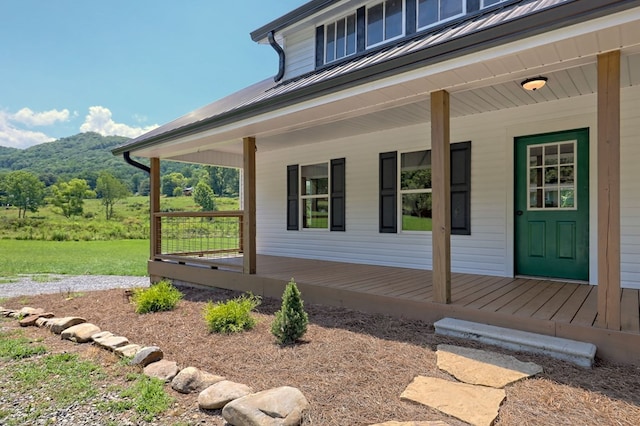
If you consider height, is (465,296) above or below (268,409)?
above

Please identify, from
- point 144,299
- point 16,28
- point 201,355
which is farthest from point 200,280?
point 16,28

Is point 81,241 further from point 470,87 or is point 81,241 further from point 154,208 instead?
point 470,87

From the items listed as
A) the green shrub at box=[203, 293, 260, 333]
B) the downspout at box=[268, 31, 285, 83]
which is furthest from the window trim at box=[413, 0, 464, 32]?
the green shrub at box=[203, 293, 260, 333]

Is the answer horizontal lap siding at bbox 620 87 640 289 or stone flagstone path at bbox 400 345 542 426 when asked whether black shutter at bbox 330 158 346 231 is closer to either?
horizontal lap siding at bbox 620 87 640 289

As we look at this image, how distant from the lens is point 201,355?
3318 millimetres

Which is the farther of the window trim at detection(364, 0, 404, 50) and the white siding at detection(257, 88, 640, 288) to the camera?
the window trim at detection(364, 0, 404, 50)

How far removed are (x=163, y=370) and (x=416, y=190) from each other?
14.7ft

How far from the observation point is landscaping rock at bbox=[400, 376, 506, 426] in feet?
6.82

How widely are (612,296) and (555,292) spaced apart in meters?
1.49

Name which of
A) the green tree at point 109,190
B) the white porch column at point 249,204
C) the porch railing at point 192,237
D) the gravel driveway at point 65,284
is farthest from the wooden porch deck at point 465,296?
the green tree at point 109,190

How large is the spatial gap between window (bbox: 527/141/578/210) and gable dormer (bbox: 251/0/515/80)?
1956 millimetres

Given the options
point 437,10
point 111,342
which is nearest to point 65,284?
point 111,342

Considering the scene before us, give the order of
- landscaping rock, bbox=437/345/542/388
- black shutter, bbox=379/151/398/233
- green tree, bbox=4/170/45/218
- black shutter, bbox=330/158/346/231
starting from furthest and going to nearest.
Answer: green tree, bbox=4/170/45/218 → black shutter, bbox=330/158/346/231 → black shutter, bbox=379/151/398/233 → landscaping rock, bbox=437/345/542/388

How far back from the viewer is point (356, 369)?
9.05ft
